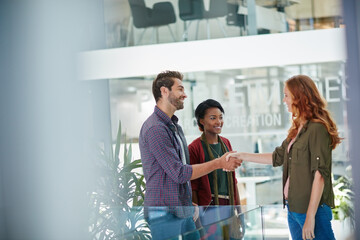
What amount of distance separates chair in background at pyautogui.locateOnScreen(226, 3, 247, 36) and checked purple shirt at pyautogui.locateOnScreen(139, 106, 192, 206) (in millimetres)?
3044

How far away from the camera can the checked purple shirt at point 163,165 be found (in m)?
3.32

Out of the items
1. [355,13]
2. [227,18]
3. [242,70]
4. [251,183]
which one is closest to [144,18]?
[227,18]

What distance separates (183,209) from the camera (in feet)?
9.20

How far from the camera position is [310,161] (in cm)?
295

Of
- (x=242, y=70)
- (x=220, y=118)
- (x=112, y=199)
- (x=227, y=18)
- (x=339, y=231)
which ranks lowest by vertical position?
(x=339, y=231)

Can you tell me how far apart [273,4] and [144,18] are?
1609 mm

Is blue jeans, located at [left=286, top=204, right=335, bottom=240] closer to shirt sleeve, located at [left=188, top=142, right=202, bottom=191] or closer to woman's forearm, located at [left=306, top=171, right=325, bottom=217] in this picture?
woman's forearm, located at [left=306, top=171, right=325, bottom=217]

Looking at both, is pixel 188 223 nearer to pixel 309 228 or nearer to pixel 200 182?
pixel 309 228

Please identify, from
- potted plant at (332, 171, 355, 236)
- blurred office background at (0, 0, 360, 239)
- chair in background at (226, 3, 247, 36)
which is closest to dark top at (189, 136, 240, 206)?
blurred office background at (0, 0, 360, 239)

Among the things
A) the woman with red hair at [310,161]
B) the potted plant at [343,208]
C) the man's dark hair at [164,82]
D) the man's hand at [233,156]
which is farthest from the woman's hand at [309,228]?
the potted plant at [343,208]

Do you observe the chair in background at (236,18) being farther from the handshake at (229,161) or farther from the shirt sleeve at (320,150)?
the shirt sleeve at (320,150)

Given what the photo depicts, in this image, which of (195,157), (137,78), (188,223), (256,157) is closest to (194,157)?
(195,157)

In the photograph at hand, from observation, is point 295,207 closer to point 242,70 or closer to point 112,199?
point 112,199

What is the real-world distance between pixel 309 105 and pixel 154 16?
4041 millimetres
